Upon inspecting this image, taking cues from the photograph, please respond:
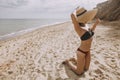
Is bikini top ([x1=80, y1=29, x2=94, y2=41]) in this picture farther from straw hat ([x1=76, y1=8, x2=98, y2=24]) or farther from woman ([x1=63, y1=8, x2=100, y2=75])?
straw hat ([x1=76, y1=8, x2=98, y2=24])

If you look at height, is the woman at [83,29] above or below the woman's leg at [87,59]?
above

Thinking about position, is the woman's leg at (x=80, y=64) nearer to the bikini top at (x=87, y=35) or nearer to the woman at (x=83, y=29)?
the woman at (x=83, y=29)

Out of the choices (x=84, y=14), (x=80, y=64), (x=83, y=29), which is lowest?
(x=80, y=64)

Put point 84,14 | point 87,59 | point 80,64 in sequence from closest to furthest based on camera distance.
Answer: point 84,14 < point 80,64 < point 87,59

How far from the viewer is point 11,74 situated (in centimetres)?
546

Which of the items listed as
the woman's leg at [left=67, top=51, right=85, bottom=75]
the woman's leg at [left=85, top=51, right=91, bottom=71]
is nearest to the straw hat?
the woman's leg at [left=67, top=51, right=85, bottom=75]

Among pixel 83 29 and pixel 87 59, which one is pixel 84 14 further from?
pixel 87 59

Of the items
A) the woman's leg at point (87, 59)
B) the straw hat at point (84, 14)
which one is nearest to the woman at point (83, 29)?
the straw hat at point (84, 14)

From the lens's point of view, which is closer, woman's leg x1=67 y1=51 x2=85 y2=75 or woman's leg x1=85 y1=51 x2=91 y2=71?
woman's leg x1=67 y1=51 x2=85 y2=75

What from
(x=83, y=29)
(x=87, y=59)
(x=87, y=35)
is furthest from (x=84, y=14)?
(x=87, y=59)

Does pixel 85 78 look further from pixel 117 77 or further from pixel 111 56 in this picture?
pixel 111 56

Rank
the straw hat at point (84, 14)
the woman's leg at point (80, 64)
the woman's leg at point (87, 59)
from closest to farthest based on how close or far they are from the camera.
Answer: the straw hat at point (84, 14)
the woman's leg at point (80, 64)
the woman's leg at point (87, 59)

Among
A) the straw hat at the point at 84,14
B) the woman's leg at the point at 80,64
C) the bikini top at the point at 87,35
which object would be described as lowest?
the woman's leg at the point at 80,64

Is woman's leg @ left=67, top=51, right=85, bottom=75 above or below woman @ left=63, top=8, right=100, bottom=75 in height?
below
